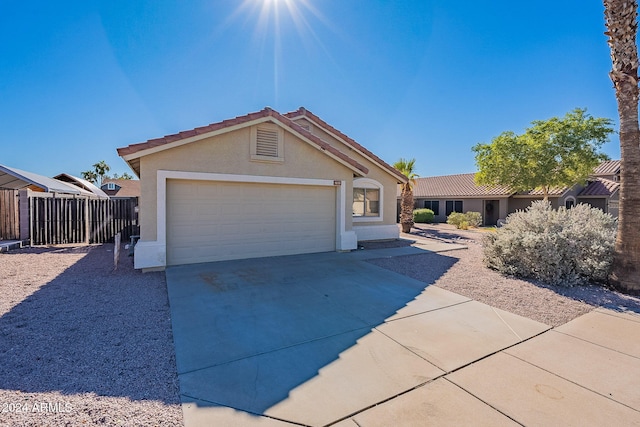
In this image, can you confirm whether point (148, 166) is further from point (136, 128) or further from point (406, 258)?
point (136, 128)

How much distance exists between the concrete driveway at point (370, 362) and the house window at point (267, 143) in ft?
15.2

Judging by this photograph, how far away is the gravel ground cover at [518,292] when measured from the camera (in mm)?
5804

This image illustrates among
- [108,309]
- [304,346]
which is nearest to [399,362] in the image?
[304,346]

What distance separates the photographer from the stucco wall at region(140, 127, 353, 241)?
809 cm

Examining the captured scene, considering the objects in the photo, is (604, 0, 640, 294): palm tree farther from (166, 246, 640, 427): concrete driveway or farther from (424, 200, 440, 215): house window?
(424, 200, 440, 215): house window

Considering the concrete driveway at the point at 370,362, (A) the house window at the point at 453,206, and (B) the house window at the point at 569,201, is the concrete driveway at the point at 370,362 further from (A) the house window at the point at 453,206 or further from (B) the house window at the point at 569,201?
(A) the house window at the point at 453,206

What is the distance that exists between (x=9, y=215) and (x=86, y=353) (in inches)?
527

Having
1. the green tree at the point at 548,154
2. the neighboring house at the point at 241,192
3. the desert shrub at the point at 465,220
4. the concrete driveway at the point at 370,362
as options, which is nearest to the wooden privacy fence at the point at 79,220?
the neighboring house at the point at 241,192

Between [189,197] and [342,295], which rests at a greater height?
[189,197]

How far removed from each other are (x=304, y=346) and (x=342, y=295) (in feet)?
7.78

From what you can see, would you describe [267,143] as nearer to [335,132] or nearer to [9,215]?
[335,132]

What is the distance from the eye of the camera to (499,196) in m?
27.8

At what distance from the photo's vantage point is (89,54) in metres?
10.9

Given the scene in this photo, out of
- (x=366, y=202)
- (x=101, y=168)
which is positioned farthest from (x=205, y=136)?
(x=101, y=168)
